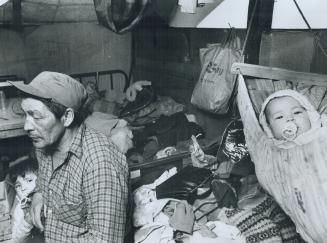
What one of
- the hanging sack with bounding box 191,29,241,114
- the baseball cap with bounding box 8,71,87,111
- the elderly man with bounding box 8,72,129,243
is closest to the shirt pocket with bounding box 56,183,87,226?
the elderly man with bounding box 8,72,129,243

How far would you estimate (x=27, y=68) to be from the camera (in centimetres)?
402

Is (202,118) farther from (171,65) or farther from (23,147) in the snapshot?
(23,147)

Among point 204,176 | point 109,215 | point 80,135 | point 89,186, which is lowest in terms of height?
point 204,176

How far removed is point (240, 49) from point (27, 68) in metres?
2.50

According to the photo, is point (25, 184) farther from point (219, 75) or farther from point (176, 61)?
point (176, 61)

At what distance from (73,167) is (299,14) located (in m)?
1.81

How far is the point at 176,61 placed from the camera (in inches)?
160

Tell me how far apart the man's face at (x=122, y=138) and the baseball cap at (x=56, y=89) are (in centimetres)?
128

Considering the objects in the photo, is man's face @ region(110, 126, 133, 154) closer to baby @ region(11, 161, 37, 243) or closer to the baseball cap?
baby @ region(11, 161, 37, 243)

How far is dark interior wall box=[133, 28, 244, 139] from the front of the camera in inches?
143

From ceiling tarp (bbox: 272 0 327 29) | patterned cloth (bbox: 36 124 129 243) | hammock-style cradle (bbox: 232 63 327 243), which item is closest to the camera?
hammock-style cradle (bbox: 232 63 327 243)

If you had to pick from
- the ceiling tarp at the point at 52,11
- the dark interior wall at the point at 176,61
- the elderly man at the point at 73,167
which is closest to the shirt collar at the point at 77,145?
the elderly man at the point at 73,167

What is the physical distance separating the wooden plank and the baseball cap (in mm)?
917

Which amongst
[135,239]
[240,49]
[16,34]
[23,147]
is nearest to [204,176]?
[135,239]
